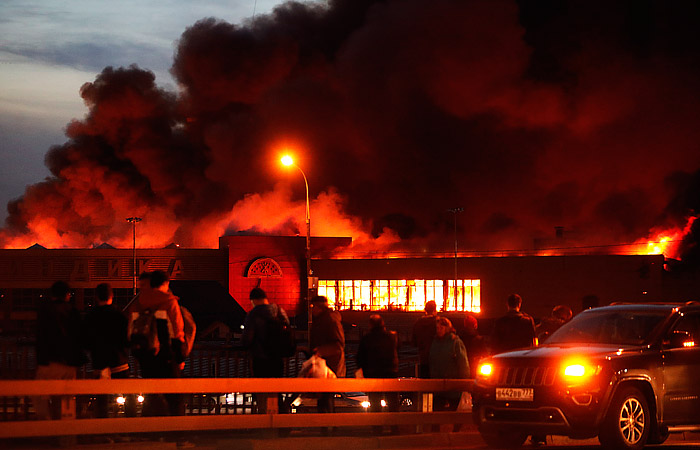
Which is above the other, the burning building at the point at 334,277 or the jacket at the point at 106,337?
the burning building at the point at 334,277

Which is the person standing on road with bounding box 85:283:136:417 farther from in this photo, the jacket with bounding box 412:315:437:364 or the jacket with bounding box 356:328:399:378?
the jacket with bounding box 412:315:437:364

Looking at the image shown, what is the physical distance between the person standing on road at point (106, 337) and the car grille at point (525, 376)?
4.40 m

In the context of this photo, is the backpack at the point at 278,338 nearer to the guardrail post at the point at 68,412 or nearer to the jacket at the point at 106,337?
the jacket at the point at 106,337

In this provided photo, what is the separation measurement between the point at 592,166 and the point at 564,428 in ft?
222

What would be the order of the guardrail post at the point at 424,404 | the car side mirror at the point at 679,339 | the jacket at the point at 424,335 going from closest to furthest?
Answer: the car side mirror at the point at 679,339, the guardrail post at the point at 424,404, the jacket at the point at 424,335

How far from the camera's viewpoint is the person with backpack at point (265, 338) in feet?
43.1

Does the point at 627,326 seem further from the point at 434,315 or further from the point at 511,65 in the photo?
the point at 511,65

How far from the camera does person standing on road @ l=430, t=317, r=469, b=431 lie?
48.4ft

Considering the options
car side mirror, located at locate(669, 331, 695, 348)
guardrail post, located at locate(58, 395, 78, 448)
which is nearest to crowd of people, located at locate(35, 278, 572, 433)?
guardrail post, located at locate(58, 395, 78, 448)

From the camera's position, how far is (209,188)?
87.8 m

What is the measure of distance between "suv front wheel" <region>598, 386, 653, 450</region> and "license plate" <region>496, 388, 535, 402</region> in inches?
34.6

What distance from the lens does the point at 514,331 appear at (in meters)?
15.1

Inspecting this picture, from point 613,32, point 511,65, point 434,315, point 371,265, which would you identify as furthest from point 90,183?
point 434,315

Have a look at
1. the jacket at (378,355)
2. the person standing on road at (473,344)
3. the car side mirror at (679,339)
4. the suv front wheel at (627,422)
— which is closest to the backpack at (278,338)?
the jacket at (378,355)
